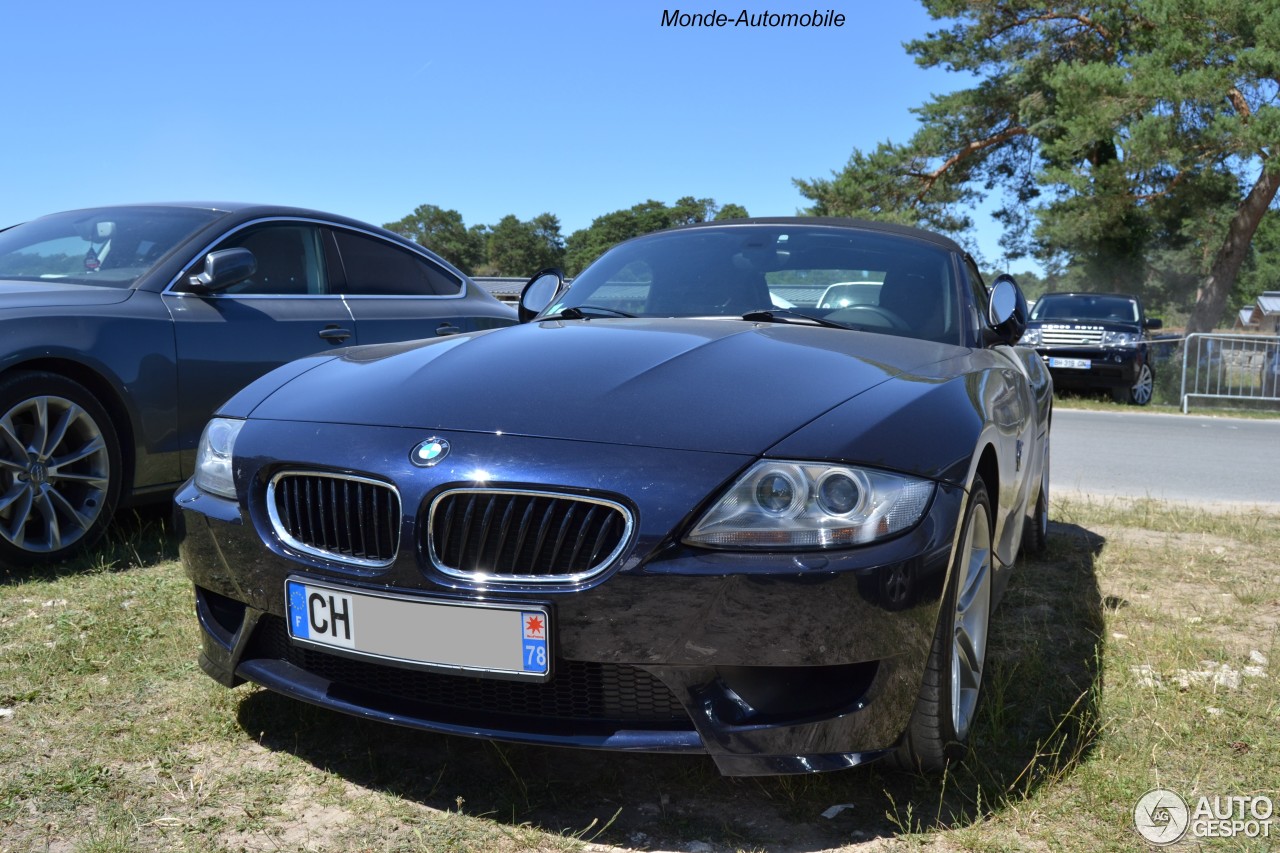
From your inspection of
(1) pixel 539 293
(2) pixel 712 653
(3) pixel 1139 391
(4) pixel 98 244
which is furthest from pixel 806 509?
(3) pixel 1139 391

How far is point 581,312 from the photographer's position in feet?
12.1

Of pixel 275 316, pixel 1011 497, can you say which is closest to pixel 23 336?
pixel 275 316

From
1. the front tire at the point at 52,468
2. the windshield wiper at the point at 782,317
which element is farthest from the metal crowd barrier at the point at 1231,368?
the front tire at the point at 52,468

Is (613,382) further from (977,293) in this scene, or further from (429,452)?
(977,293)

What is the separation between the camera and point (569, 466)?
223 centimetres

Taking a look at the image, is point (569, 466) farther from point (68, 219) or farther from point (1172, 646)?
point (68, 219)

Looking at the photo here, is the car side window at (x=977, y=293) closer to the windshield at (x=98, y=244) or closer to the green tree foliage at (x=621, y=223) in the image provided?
the windshield at (x=98, y=244)

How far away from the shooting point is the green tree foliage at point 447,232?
96125 millimetres

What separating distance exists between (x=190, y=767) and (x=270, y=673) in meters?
0.35

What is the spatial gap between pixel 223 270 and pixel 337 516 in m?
2.54

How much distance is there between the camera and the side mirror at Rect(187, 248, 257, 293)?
14.9ft

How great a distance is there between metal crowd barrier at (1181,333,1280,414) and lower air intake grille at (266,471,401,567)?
15.1 metres

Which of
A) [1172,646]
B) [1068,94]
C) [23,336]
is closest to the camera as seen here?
[1172,646]

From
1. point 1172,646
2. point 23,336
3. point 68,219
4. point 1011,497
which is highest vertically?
point 68,219
